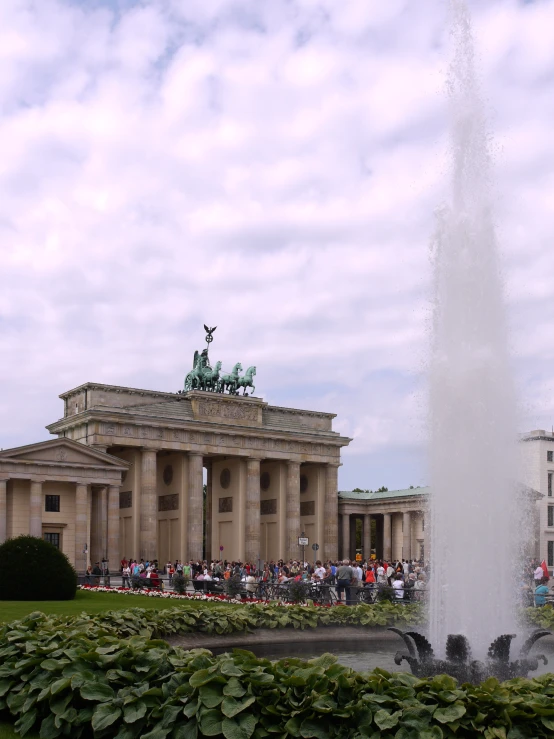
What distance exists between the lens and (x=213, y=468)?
86062 millimetres

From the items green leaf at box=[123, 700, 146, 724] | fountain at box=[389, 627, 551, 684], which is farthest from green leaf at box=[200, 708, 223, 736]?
fountain at box=[389, 627, 551, 684]

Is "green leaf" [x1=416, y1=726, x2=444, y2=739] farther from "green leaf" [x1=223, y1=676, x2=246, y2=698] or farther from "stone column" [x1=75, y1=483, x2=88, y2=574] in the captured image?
"stone column" [x1=75, y1=483, x2=88, y2=574]

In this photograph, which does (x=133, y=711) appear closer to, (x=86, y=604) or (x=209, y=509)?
(x=86, y=604)

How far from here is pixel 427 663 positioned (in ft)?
42.9

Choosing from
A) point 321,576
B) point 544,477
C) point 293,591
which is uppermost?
point 544,477

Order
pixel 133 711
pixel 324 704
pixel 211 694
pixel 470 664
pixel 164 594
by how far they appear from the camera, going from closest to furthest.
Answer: pixel 324 704
pixel 211 694
pixel 133 711
pixel 470 664
pixel 164 594

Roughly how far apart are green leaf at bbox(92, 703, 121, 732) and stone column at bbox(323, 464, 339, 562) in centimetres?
7559

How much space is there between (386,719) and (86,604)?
25132mm

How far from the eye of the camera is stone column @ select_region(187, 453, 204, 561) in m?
76.6

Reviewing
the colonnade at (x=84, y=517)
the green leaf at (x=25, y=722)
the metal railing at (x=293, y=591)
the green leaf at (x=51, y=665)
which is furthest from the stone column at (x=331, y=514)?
the green leaf at (x=25, y=722)

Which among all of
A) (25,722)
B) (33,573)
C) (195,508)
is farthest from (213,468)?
(25,722)

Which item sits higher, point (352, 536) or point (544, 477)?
point (544, 477)

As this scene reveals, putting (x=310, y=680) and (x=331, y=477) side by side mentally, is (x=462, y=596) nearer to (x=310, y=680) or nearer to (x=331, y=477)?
(x=310, y=680)

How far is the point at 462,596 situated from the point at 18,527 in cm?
4782
